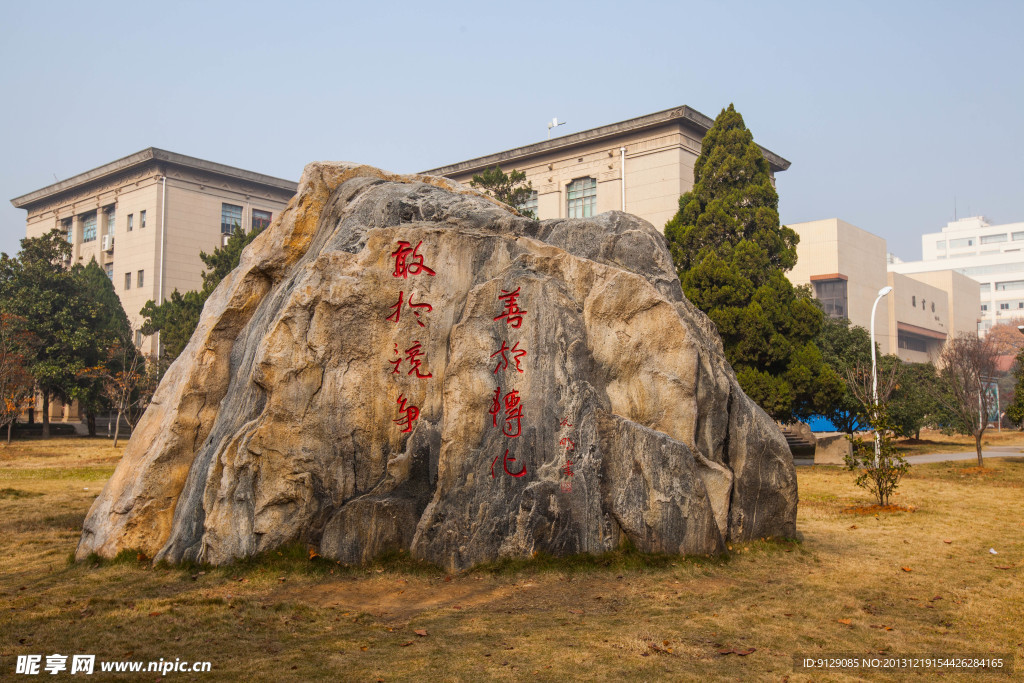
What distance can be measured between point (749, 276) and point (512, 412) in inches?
585

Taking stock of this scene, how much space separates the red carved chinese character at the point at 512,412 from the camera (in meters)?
8.12

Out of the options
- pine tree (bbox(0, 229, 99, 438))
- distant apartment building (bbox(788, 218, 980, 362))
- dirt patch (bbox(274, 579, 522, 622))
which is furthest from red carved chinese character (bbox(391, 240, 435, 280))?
distant apartment building (bbox(788, 218, 980, 362))

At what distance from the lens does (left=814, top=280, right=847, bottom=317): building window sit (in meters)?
42.9

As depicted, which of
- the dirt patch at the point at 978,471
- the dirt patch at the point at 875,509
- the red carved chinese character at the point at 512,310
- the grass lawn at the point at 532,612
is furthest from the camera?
the dirt patch at the point at 978,471

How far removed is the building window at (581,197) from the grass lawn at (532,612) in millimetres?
27635

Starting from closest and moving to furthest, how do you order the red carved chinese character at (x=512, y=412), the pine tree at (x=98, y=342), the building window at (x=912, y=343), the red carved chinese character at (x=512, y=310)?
the red carved chinese character at (x=512, y=412) → the red carved chinese character at (x=512, y=310) → the pine tree at (x=98, y=342) → the building window at (x=912, y=343)

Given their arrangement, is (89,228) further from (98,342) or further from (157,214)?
(98,342)

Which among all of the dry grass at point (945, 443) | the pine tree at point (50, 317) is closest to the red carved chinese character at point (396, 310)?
the dry grass at point (945, 443)

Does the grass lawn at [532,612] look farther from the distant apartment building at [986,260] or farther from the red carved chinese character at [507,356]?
the distant apartment building at [986,260]

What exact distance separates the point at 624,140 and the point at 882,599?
1173 inches

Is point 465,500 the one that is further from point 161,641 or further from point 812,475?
point 812,475

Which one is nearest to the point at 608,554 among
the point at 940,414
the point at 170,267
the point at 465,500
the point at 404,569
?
the point at 465,500

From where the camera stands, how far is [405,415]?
8.44 meters

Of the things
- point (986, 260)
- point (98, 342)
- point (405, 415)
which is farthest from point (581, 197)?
point (986, 260)
